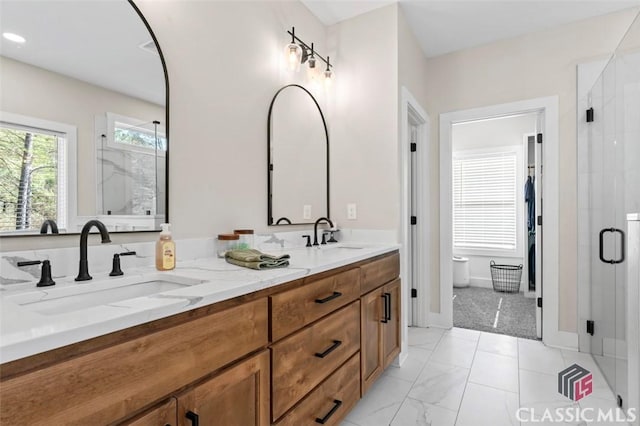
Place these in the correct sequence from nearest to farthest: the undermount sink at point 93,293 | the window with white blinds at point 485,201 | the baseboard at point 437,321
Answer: the undermount sink at point 93,293
the baseboard at point 437,321
the window with white blinds at point 485,201

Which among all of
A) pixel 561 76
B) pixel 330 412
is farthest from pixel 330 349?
Result: pixel 561 76

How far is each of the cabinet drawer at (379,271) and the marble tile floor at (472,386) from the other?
0.67 metres

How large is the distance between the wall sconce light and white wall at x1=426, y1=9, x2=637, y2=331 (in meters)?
1.48

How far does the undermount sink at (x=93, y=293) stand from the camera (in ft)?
3.14

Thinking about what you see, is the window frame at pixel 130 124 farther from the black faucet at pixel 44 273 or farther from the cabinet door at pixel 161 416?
the cabinet door at pixel 161 416

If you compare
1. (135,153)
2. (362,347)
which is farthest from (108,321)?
(362,347)

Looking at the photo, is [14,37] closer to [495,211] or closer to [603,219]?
[603,219]

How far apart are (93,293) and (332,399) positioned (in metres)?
1.06

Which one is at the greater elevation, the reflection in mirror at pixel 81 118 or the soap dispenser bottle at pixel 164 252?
the reflection in mirror at pixel 81 118

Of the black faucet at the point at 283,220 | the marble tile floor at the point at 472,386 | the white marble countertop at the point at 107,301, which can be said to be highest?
the black faucet at the point at 283,220

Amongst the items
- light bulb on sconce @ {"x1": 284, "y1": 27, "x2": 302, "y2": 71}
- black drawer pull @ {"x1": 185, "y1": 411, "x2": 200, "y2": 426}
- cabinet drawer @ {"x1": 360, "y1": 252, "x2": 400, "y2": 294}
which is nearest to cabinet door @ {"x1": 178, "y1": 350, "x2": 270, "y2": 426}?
black drawer pull @ {"x1": 185, "y1": 411, "x2": 200, "y2": 426}

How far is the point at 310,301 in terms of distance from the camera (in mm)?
1323

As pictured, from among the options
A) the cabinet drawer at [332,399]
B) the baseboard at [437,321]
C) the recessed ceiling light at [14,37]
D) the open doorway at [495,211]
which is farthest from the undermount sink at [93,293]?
the open doorway at [495,211]

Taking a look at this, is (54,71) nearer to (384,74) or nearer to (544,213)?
(384,74)
